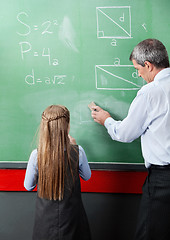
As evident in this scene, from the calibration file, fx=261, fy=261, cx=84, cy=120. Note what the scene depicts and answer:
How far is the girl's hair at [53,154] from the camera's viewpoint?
52.9 inches

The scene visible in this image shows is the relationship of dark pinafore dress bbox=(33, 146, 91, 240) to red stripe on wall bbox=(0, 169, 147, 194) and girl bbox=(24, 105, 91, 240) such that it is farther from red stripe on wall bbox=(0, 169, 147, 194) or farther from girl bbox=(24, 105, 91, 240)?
red stripe on wall bbox=(0, 169, 147, 194)

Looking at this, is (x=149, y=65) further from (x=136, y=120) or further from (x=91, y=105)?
(x=91, y=105)

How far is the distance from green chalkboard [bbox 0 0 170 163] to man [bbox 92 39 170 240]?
0.25 metres

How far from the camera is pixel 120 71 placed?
1703 millimetres

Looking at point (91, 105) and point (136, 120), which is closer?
point (136, 120)

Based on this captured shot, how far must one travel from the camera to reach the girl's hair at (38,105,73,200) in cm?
134

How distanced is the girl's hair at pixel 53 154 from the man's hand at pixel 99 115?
1.26 feet

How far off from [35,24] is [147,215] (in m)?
1.36

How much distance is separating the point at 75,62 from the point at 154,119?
664 mm

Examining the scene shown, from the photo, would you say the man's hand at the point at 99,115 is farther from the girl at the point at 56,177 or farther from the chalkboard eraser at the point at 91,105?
the girl at the point at 56,177

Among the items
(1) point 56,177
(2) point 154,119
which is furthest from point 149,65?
(1) point 56,177

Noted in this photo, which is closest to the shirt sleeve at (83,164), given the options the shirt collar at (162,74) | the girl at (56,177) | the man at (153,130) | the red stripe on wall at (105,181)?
the girl at (56,177)

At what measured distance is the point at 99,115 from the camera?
5.57 ft

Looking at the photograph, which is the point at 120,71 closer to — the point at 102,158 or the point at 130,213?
the point at 102,158
